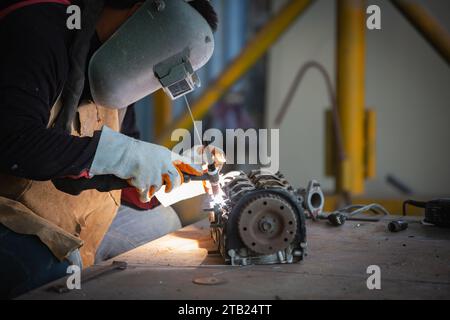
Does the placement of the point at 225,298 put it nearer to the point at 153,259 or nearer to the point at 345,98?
the point at 153,259

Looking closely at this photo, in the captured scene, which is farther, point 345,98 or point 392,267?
point 345,98

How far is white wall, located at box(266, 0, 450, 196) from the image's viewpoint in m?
4.41

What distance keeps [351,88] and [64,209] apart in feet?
8.19

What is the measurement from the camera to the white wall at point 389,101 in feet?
14.5

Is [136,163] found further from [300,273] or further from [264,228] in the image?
[300,273]

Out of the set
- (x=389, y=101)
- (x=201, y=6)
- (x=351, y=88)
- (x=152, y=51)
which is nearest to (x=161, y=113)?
(x=351, y=88)

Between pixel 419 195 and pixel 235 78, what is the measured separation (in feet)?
5.86

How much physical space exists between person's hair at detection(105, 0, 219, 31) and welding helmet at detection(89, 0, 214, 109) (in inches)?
2.9

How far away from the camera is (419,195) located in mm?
4320

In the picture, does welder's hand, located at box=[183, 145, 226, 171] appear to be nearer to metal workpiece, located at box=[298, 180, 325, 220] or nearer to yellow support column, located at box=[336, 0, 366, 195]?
metal workpiece, located at box=[298, 180, 325, 220]

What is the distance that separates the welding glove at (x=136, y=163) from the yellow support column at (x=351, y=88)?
230 cm

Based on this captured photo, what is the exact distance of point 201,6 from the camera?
2123 millimetres

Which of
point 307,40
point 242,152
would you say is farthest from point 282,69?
point 242,152
